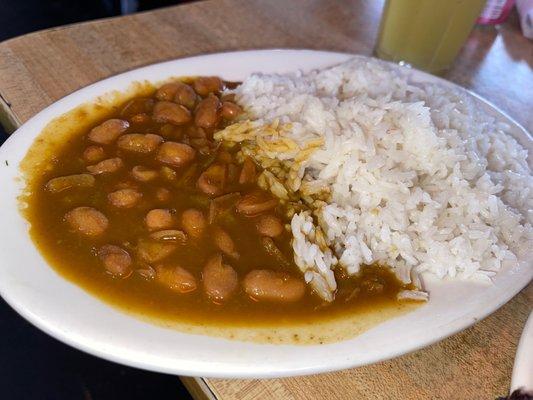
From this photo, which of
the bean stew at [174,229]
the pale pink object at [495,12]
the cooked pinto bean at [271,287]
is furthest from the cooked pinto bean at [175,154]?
the pale pink object at [495,12]

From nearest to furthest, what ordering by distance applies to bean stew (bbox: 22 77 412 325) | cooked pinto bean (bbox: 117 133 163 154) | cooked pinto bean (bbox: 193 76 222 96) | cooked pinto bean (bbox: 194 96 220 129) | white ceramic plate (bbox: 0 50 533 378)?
white ceramic plate (bbox: 0 50 533 378)
bean stew (bbox: 22 77 412 325)
cooked pinto bean (bbox: 117 133 163 154)
cooked pinto bean (bbox: 194 96 220 129)
cooked pinto bean (bbox: 193 76 222 96)

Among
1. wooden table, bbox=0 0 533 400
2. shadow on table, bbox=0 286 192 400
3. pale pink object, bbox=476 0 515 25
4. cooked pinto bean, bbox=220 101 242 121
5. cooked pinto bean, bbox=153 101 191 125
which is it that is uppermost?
pale pink object, bbox=476 0 515 25

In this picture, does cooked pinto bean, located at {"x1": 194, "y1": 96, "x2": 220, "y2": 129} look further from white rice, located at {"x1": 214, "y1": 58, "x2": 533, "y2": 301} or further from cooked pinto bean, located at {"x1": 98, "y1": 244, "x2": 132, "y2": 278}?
cooked pinto bean, located at {"x1": 98, "y1": 244, "x2": 132, "y2": 278}

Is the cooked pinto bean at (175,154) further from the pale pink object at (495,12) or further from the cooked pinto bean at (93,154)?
the pale pink object at (495,12)

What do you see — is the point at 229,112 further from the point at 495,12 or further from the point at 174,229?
the point at 495,12

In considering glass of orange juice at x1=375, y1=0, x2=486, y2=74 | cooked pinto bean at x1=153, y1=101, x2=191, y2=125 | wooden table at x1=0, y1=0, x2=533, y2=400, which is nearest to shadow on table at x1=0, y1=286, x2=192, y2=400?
wooden table at x1=0, y1=0, x2=533, y2=400
